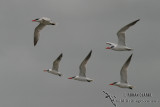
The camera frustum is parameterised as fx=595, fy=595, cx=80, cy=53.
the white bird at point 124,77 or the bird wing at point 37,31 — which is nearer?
the white bird at point 124,77

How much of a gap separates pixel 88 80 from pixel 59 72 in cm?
501

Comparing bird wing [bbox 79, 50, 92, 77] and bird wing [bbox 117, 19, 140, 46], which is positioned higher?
bird wing [bbox 117, 19, 140, 46]

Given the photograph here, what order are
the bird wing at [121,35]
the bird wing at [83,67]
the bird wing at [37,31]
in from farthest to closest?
the bird wing at [37,31], the bird wing at [83,67], the bird wing at [121,35]

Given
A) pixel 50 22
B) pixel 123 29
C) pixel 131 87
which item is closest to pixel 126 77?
pixel 131 87

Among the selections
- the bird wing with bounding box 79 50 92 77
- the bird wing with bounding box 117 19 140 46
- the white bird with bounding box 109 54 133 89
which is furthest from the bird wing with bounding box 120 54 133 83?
the bird wing with bounding box 79 50 92 77

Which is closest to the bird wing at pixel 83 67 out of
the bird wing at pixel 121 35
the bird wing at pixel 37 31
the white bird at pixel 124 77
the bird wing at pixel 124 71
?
the white bird at pixel 124 77

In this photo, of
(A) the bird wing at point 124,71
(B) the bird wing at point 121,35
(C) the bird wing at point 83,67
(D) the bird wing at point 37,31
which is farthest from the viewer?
(D) the bird wing at point 37,31

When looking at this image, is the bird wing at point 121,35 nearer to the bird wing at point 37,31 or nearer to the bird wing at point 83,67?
the bird wing at point 83,67

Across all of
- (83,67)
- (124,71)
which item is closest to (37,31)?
(83,67)

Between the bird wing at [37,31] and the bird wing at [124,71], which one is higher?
the bird wing at [37,31]

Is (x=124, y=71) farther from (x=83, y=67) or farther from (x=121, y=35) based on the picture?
(x=83, y=67)

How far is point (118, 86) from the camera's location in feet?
166

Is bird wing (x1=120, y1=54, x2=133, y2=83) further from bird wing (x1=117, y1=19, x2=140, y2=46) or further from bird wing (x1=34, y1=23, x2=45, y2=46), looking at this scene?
bird wing (x1=34, y1=23, x2=45, y2=46)

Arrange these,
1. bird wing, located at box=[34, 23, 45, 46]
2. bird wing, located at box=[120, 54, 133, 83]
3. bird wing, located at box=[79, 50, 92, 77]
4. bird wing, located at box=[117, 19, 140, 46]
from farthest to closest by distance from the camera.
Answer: bird wing, located at box=[34, 23, 45, 46] < bird wing, located at box=[79, 50, 92, 77] < bird wing, located at box=[120, 54, 133, 83] < bird wing, located at box=[117, 19, 140, 46]
